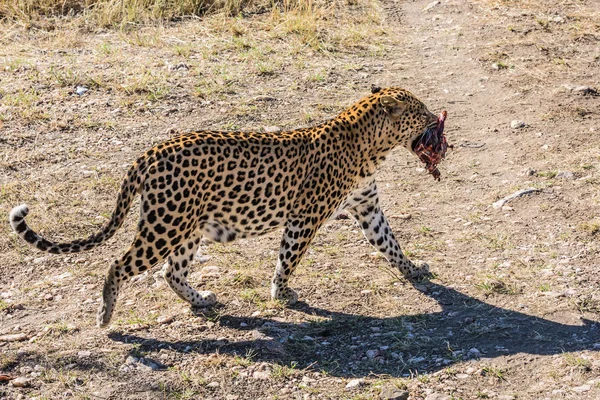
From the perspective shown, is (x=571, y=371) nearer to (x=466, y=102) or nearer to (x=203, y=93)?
(x=466, y=102)

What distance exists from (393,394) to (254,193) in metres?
1.87

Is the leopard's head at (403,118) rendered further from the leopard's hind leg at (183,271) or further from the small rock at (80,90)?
the small rock at (80,90)

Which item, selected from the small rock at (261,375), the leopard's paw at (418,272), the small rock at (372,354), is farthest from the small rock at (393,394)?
the leopard's paw at (418,272)

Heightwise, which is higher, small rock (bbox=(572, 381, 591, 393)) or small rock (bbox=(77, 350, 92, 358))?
small rock (bbox=(572, 381, 591, 393))

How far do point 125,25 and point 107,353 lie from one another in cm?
794

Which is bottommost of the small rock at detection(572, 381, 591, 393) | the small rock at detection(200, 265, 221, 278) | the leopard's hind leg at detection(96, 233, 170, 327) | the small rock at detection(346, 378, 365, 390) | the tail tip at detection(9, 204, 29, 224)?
the small rock at detection(200, 265, 221, 278)

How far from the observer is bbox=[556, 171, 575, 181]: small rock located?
30.9 feet

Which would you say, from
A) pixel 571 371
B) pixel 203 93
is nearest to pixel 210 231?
pixel 571 371

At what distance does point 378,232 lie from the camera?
795 cm

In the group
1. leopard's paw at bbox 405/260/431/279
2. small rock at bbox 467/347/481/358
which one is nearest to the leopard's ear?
leopard's paw at bbox 405/260/431/279

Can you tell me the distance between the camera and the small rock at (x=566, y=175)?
943cm

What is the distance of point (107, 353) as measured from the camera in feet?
22.7

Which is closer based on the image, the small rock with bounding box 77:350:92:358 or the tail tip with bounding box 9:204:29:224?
the tail tip with bounding box 9:204:29:224

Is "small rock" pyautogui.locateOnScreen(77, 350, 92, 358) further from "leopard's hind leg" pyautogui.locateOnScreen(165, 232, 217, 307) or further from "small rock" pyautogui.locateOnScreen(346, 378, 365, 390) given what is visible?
"small rock" pyautogui.locateOnScreen(346, 378, 365, 390)
